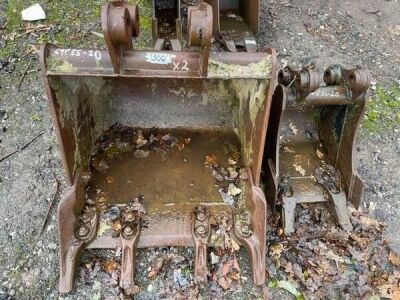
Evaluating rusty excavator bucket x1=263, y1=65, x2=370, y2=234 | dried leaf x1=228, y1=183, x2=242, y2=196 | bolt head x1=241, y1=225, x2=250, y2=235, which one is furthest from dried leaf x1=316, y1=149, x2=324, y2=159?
bolt head x1=241, y1=225, x2=250, y2=235

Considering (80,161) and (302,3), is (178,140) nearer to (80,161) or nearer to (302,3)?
(80,161)

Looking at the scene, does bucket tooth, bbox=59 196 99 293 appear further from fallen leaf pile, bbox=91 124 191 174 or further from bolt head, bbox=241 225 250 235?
bolt head, bbox=241 225 250 235

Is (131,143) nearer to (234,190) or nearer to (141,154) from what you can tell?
(141,154)

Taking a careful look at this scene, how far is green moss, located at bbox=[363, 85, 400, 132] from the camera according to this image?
393 cm

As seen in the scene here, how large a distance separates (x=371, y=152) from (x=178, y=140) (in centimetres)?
152

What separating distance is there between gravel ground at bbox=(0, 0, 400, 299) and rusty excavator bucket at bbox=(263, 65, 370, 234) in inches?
14.5

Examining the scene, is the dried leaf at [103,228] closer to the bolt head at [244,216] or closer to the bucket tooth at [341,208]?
the bolt head at [244,216]

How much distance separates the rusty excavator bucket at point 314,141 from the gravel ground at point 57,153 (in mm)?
367

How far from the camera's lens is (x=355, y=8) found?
516 cm

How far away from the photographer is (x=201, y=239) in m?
2.86

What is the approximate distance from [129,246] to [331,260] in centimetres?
127

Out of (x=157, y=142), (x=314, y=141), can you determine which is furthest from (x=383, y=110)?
(x=157, y=142)

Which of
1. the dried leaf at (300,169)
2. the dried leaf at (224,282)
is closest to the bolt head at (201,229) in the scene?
the dried leaf at (224,282)

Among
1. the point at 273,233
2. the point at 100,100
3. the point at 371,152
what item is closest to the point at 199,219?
the point at 273,233
